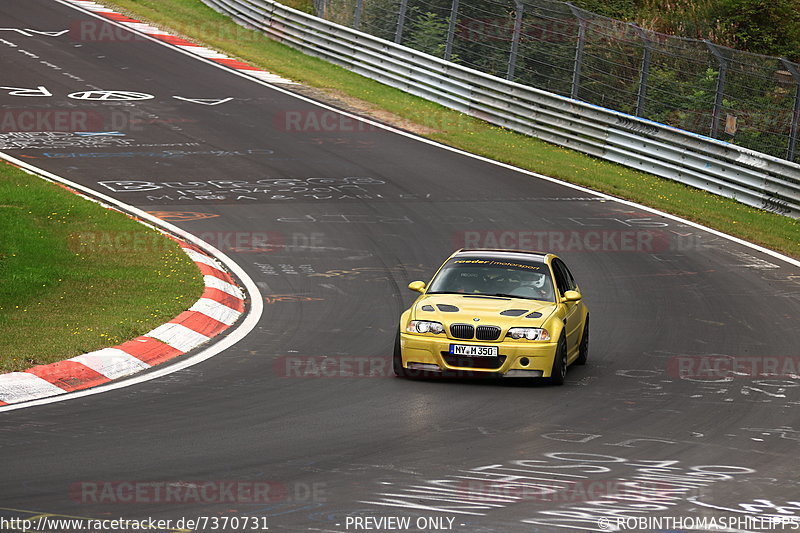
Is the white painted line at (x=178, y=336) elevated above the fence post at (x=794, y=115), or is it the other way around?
the fence post at (x=794, y=115)

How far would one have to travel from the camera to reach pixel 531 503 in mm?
7562

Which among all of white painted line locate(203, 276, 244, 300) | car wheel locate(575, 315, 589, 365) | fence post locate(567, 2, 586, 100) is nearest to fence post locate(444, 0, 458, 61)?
fence post locate(567, 2, 586, 100)

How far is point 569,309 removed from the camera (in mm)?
12938

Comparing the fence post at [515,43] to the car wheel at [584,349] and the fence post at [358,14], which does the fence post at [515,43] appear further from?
the car wheel at [584,349]

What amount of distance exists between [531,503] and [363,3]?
28.5 meters

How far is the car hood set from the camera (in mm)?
12055

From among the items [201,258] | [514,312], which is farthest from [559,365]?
[201,258]

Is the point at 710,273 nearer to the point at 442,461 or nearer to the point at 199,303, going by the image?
the point at 199,303

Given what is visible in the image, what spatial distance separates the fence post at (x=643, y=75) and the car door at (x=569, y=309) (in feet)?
45.0

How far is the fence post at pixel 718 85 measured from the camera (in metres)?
24.8

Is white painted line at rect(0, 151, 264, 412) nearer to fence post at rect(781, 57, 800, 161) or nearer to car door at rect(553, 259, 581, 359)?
car door at rect(553, 259, 581, 359)

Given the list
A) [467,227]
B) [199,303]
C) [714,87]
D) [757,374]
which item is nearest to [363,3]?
[714,87]

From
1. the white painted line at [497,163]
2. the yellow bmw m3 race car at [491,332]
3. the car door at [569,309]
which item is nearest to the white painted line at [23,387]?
the yellow bmw m3 race car at [491,332]

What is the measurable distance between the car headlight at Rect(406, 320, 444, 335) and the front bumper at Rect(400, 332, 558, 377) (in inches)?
3.1
